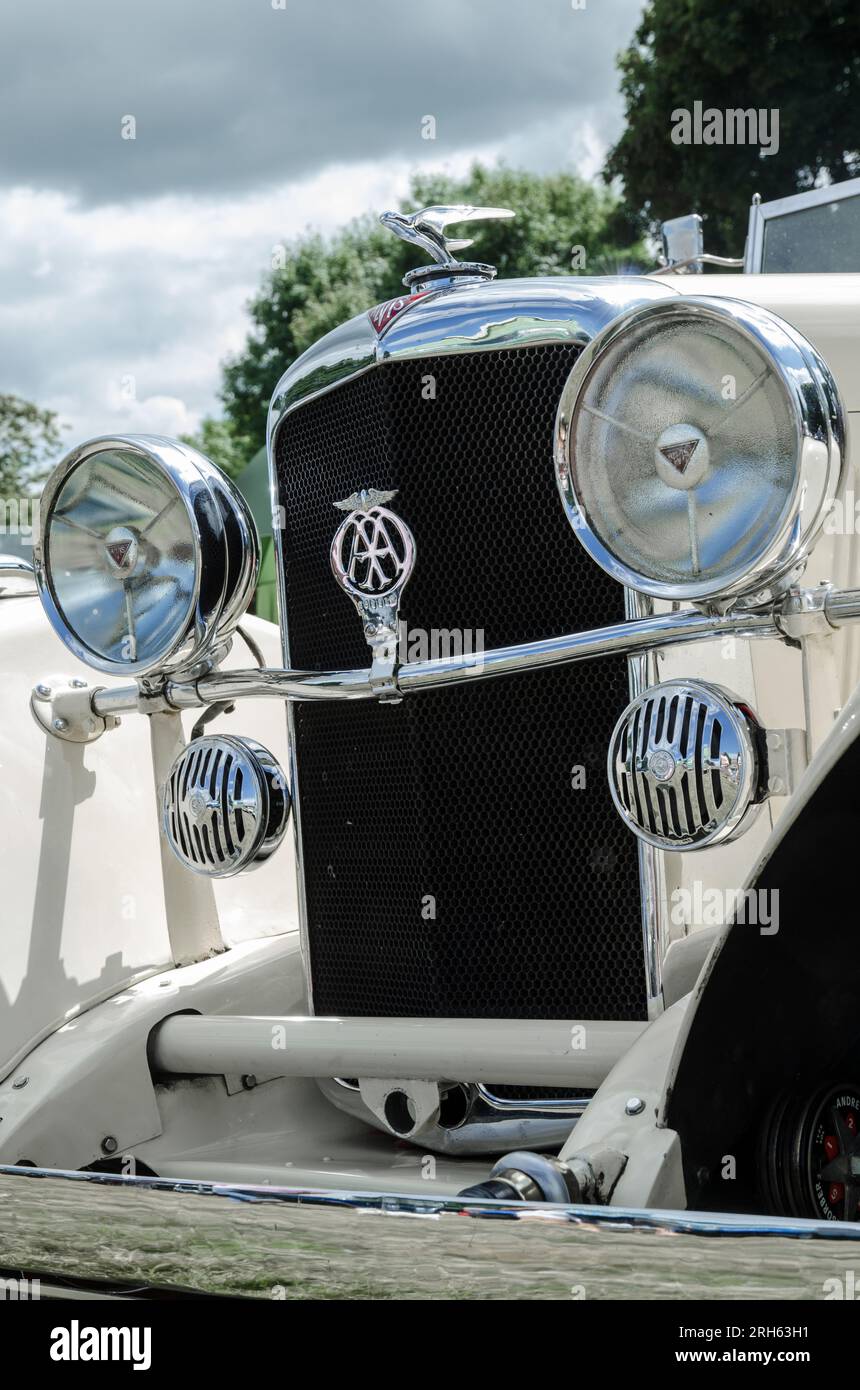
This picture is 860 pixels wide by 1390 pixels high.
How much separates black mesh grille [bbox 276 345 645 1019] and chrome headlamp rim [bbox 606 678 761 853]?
0.28 m

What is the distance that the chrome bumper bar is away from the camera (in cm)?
177

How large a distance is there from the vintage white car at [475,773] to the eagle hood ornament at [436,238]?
10 mm

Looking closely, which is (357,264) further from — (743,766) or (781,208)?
(743,766)

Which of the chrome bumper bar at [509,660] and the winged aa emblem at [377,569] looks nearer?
the chrome bumper bar at [509,660]

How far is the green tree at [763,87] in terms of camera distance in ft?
52.0

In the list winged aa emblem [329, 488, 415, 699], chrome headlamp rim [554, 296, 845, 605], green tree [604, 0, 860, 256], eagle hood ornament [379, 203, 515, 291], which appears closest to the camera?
chrome headlamp rim [554, 296, 845, 605]

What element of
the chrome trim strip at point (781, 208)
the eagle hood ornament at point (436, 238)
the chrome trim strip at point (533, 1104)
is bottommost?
the chrome trim strip at point (533, 1104)

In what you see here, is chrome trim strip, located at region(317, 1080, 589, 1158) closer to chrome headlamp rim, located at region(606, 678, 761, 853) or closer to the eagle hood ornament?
chrome headlamp rim, located at region(606, 678, 761, 853)

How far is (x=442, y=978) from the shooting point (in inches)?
89.9

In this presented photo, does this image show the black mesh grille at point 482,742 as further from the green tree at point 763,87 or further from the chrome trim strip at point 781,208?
the green tree at point 763,87

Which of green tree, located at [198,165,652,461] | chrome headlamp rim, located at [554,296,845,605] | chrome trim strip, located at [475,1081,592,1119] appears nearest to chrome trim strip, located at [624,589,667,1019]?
chrome trim strip, located at [475,1081,592,1119]

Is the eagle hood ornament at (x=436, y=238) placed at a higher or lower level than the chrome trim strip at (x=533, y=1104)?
higher

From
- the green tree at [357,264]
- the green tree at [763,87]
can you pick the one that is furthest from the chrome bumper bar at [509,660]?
the green tree at [357,264]
